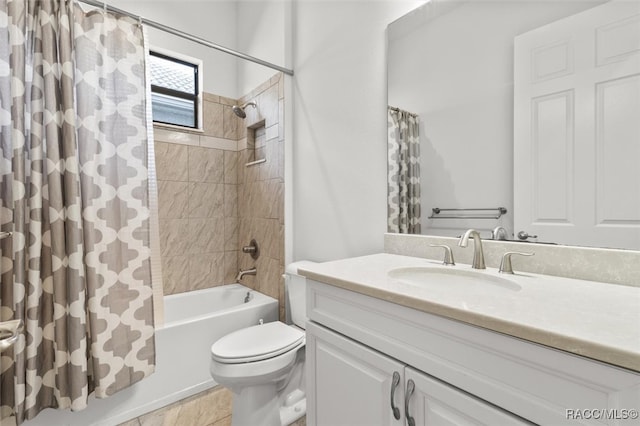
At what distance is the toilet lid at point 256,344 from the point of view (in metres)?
1.37

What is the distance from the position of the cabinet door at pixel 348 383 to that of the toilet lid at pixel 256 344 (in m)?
0.38

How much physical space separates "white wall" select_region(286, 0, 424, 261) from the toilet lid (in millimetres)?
524

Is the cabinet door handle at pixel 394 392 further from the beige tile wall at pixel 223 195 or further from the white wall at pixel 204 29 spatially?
the white wall at pixel 204 29

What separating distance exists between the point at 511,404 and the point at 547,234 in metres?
0.64

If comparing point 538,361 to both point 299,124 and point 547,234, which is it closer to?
point 547,234

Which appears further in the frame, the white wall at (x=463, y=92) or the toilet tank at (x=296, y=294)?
the toilet tank at (x=296, y=294)

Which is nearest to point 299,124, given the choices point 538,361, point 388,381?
point 388,381

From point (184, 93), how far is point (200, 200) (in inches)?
36.7

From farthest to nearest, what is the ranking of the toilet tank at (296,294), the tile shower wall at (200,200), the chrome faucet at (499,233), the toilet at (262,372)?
1. the tile shower wall at (200,200)
2. the toilet tank at (296,294)
3. the toilet at (262,372)
4. the chrome faucet at (499,233)

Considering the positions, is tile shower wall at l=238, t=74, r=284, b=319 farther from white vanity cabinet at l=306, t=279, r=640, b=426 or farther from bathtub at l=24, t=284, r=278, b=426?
white vanity cabinet at l=306, t=279, r=640, b=426

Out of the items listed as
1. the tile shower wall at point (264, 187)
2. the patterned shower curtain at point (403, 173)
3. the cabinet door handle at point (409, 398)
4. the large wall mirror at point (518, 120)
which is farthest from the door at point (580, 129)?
the tile shower wall at point (264, 187)

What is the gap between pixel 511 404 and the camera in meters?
0.60

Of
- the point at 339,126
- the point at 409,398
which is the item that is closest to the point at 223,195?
the point at 339,126

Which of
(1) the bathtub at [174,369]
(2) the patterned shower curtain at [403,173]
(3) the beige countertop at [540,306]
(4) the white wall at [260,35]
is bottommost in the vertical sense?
(1) the bathtub at [174,369]
